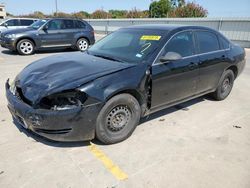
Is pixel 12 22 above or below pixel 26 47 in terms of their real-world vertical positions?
above

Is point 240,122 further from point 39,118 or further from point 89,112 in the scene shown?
point 39,118

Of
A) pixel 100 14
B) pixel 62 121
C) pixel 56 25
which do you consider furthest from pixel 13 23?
pixel 100 14

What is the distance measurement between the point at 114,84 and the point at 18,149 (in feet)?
5.06

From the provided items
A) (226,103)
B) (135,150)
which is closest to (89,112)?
(135,150)

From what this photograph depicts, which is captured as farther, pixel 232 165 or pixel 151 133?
pixel 151 133

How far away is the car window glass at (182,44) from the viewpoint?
3.78 m

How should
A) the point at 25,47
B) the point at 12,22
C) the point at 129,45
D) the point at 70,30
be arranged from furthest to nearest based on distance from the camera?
the point at 12,22 < the point at 70,30 < the point at 25,47 < the point at 129,45

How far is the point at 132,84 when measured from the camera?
323 centimetres

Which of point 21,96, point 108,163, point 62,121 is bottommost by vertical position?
point 108,163

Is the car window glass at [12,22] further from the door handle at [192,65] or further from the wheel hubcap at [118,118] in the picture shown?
the wheel hubcap at [118,118]

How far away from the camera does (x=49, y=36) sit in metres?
11.0

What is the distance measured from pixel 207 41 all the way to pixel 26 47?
873cm

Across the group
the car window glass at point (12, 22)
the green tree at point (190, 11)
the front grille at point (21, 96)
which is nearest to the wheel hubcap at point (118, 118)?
the front grille at point (21, 96)

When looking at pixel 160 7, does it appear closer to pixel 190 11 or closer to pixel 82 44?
pixel 190 11
